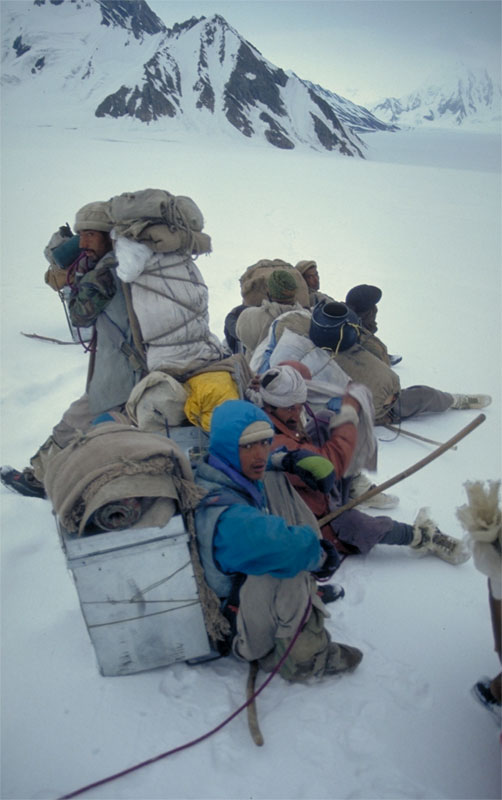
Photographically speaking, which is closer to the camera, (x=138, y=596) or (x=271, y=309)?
(x=138, y=596)

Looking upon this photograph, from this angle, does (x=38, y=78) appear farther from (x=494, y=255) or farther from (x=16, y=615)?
(x=16, y=615)

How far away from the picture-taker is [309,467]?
7.64 ft

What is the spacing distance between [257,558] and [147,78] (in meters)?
34.1

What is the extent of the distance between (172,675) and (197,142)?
2643cm

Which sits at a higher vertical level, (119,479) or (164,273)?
(164,273)

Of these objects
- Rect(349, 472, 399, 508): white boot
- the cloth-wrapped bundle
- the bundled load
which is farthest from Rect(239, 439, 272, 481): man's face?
Rect(349, 472, 399, 508): white boot

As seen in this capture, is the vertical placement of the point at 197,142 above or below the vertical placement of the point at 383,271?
above

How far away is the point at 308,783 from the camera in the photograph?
1.69 meters

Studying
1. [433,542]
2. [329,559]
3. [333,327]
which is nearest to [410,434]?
[333,327]

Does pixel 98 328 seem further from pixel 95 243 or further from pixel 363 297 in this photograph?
pixel 363 297

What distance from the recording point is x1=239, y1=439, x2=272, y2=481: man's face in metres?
2.00

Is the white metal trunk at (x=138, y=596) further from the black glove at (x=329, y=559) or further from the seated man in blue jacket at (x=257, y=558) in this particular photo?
the black glove at (x=329, y=559)

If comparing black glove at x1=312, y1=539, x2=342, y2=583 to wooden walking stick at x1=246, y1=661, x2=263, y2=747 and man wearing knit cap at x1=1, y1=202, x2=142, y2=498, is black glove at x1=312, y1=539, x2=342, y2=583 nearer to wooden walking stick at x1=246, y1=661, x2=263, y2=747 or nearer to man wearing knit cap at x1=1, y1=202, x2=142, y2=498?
wooden walking stick at x1=246, y1=661, x2=263, y2=747

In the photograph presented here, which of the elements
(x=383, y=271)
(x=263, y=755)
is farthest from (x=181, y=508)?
(x=383, y=271)
